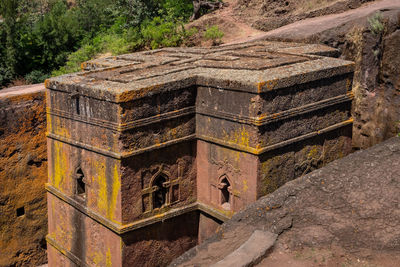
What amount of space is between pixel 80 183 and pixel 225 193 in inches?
81.7

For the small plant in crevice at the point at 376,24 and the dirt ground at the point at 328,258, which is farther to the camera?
the small plant in crevice at the point at 376,24

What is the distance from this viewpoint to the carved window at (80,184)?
7.48m

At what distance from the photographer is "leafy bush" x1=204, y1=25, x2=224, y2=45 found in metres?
12.9

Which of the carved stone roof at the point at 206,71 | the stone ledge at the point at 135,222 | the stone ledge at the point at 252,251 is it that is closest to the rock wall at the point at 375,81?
the carved stone roof at the point at 206,71

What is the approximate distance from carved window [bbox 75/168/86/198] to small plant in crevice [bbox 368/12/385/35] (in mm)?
5193

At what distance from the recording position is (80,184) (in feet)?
25.1

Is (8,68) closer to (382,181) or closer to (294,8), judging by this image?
(294,8)

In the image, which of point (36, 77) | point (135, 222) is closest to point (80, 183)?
point (135, 222)

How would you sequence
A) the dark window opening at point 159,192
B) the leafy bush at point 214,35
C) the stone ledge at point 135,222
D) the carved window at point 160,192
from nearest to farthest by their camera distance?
the stone ledge at point 135,222, the carved window at point 160,192, the dark window opening at point 159,192, the leafy bush at point 214,35

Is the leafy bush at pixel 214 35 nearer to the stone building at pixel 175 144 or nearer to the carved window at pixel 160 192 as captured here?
the stone building at pixel 175 144

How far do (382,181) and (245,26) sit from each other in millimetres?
8887

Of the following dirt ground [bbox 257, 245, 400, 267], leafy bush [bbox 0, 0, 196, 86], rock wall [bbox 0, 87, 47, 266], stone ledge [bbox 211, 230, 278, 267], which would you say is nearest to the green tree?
leafy bush [bbox 0, 0, 196, 86]

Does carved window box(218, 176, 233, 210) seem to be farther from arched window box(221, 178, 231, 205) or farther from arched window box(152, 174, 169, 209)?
arched window box(152, 174, 169, 209)

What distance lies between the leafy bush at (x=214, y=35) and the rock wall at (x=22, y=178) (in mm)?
5045
